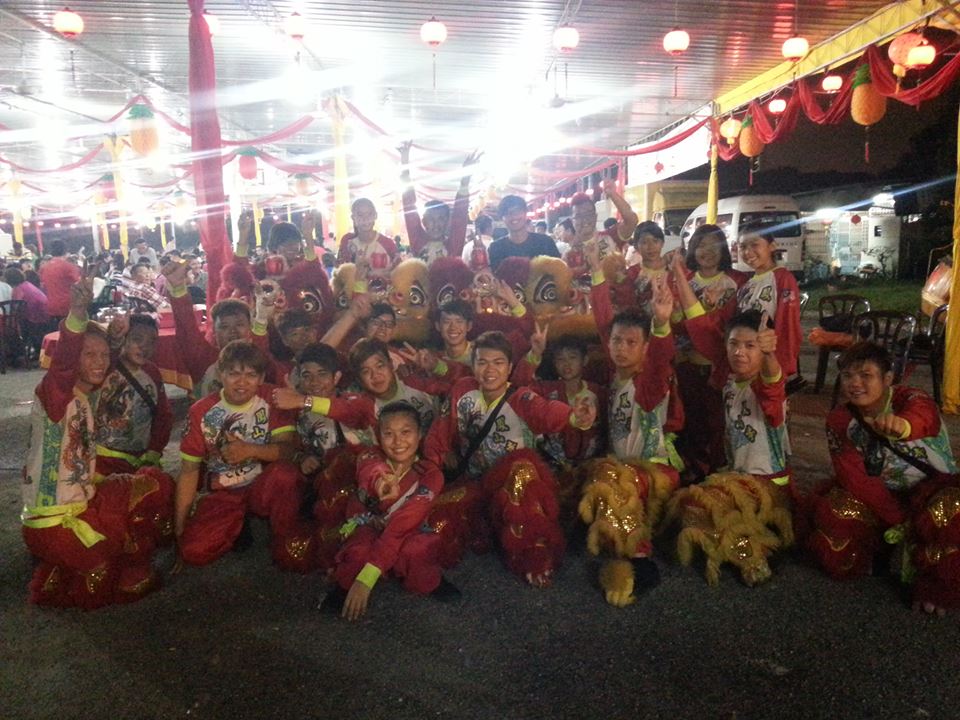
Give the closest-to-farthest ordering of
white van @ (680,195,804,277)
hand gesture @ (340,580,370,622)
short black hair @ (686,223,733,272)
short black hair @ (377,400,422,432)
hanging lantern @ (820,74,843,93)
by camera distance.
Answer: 1. hand gesture @ (340,580,370,622)
2. short black hair @ (377,400,422,432)
3. short black hair @ (686,223,733,272)
4. hanging lantern @ (820,74,843,93)
5. white van @ (680,195,804,277)

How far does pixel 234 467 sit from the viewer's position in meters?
3.28

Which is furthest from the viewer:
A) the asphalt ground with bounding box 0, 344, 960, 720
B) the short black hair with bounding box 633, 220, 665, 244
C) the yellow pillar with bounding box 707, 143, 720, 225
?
the yellow pillar with bounding box 707, 143, 720, 225

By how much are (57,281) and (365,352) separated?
8.91m

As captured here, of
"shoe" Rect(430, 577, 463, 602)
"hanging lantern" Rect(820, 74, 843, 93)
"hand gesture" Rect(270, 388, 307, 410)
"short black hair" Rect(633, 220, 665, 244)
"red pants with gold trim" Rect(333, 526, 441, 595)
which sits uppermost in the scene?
"hanging lantern" Rect(820, 74, 843, 93)

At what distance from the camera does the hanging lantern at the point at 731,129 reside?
11.0 m

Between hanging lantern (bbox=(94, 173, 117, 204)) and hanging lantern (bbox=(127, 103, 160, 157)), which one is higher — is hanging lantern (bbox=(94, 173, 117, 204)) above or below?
above

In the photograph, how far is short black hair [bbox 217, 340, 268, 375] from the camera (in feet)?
A: 10.3

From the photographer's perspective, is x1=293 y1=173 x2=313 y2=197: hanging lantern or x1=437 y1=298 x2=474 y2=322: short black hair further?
x1=293 y1=173 x2=313 y2=197: hanging lantern

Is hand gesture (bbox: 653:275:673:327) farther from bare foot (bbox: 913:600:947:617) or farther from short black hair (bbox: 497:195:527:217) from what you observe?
short black hair (bbox: 497:195:527:217)

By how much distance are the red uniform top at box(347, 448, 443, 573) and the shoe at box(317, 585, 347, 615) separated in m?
0.19

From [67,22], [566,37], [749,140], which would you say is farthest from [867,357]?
[749,140]

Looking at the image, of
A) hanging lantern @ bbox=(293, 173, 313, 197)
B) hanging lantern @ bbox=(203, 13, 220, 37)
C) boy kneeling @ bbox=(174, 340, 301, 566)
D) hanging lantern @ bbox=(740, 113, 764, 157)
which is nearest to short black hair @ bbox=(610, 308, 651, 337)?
boy kneeling @ bbox=(174, 340, 301, 566)

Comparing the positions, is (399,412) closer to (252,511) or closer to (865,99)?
(252,511)

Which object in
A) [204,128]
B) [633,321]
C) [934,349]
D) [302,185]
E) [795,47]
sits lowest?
[934,349]
